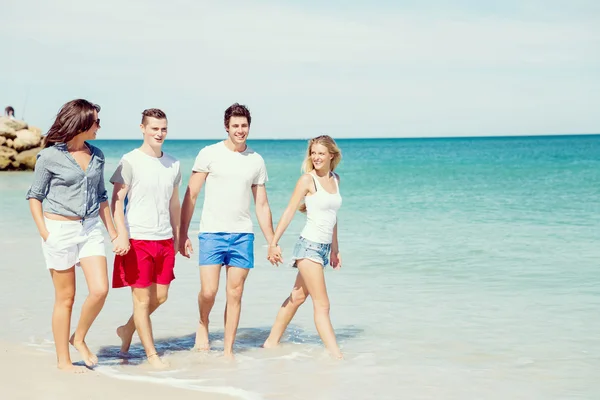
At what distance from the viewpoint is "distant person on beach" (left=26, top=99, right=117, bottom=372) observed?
505 centimetres

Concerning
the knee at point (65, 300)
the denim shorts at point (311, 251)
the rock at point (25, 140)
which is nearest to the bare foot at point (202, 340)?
the denim shorts at point (311, 251)

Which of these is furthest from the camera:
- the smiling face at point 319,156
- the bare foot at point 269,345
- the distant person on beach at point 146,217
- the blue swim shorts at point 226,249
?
the bare foot at point 269,345

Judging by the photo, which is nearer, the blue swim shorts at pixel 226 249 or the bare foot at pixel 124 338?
the blue swim shorts at pixel 226 249

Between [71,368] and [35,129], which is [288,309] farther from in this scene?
[35,129]

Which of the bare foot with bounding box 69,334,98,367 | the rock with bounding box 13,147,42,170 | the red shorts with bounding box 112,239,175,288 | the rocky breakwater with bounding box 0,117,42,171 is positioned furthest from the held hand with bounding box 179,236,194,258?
the rock with bounding box 13,147,42,170

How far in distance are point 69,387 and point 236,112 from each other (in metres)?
2.33

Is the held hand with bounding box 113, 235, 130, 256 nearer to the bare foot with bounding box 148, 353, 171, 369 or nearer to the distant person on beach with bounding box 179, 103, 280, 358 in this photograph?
the distant person on beach with bounding box 179, 103, 280, 358

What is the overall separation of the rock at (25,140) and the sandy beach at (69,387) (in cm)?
2712

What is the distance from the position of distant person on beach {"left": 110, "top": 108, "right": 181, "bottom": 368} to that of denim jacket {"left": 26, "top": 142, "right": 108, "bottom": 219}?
32cm

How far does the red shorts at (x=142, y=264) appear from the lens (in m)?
5.48

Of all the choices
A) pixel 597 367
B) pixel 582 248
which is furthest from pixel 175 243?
pixel 582 248

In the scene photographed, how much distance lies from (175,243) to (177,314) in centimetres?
214

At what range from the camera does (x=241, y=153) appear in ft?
19.5

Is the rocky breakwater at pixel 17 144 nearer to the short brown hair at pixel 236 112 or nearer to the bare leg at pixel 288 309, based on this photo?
the bare leg at pixel 288 309
